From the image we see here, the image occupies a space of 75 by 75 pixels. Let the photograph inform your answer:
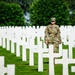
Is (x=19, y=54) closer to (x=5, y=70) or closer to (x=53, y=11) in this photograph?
(x=5, y=70)

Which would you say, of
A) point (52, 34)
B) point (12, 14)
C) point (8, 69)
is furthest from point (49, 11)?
point (8, 69)

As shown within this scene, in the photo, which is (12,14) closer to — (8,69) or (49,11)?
(49,11)

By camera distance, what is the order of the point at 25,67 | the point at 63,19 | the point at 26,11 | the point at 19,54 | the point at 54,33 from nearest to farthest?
the point at 25,67 < the point at 54,33 < the point at 19,54 < the point at 63,19 < the point at 26,11

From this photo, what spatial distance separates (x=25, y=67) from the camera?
13.1 metres

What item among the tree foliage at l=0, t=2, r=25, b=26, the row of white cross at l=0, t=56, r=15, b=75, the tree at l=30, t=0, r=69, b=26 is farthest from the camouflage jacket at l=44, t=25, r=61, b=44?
the tree foliage at l=0, t=2, r=25, b=26

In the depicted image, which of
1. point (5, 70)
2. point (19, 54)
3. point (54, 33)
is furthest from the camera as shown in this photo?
point (19, 54)

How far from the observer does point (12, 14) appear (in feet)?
131

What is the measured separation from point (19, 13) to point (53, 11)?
3277 millimetres

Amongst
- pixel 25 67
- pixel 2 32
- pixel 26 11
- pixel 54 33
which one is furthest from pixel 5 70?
pixel 26 11

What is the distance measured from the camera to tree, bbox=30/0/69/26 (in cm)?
3810

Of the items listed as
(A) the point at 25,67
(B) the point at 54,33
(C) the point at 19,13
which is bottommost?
(A) the point at 25,67

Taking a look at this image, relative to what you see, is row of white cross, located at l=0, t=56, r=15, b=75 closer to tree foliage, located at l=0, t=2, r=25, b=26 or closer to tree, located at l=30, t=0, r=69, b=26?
tree, located at l=30, t=0, r=69, b=26

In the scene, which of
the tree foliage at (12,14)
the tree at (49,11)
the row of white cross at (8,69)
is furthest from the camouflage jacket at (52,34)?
the tree foliage at (12,14)

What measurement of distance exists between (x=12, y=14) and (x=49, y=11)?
357 cm
